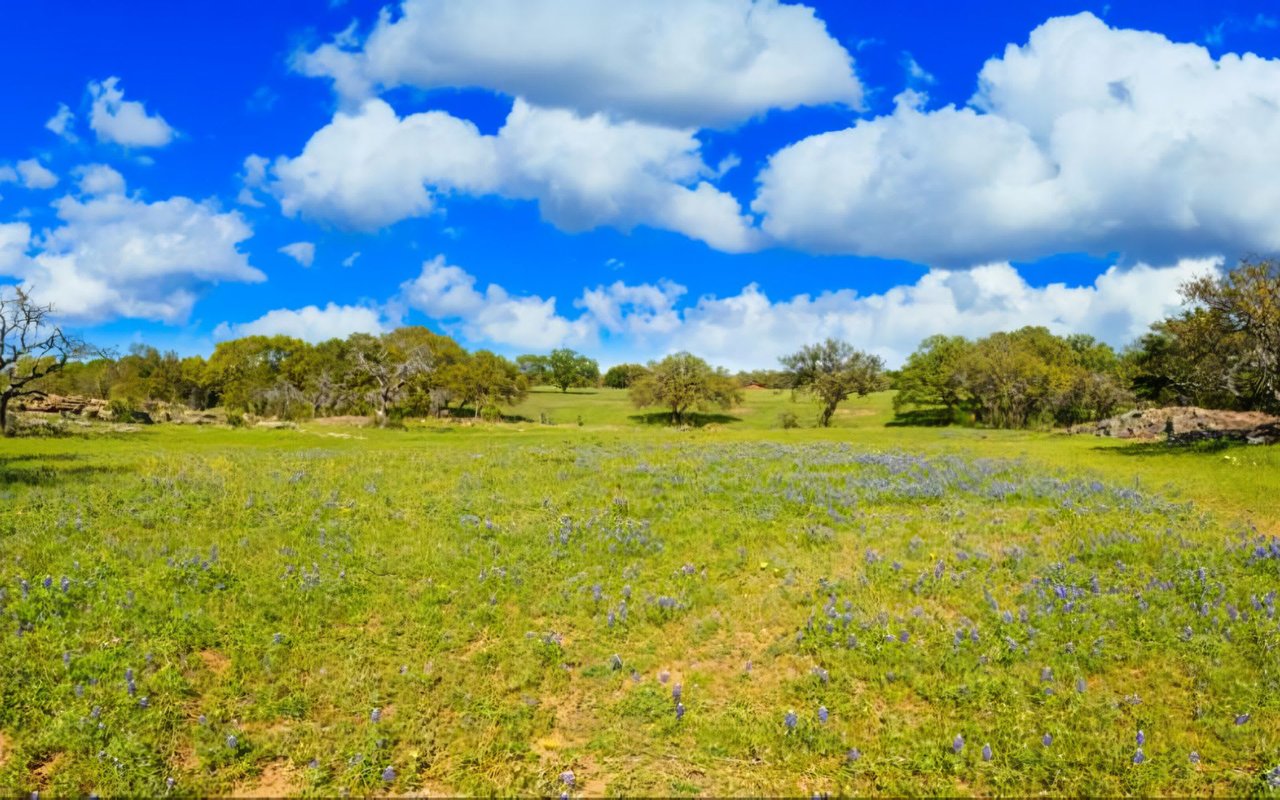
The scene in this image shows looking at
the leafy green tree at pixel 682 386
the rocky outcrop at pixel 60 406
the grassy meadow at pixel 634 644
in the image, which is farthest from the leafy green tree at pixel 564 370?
the grassy meadow at pixel 634 644

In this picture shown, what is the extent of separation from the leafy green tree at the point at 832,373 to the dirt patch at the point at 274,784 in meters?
91.3

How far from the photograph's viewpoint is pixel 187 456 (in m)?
31.1

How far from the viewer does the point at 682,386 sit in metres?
99.7

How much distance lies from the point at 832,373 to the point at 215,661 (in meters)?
93.4

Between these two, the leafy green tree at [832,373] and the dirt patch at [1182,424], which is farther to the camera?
the leafy green tree at [832,373]

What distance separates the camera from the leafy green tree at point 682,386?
99812 millimetres

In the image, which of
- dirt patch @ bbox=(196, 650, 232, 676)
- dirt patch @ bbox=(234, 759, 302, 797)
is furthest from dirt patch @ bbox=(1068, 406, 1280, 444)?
dirt patch @ bbox=(196, 650, 232, 676)

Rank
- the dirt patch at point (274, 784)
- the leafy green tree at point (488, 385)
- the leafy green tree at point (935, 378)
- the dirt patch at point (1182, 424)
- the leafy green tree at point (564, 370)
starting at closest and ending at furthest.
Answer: the dirt patch at point (274, 784)
the dirt patch at point (1182, 424)
the leafy green tree at point (935, 378)
the leafy green tree at point (488, 385)
the leafy green tree at point (564, 370)

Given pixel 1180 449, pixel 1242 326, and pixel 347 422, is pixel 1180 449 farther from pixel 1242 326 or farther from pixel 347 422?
pixel 347 422

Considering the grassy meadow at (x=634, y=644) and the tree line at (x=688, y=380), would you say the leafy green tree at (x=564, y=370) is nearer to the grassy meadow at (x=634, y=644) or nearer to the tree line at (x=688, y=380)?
the tree line at (x=688, y=380)

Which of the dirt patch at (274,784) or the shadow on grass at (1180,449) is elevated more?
the shadow on grass at (1180,449)

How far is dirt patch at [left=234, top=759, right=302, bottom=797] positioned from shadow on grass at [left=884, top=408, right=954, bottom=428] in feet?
321

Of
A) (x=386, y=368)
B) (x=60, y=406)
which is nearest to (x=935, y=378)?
(x=386, y=368)

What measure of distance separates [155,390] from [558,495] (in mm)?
141236
